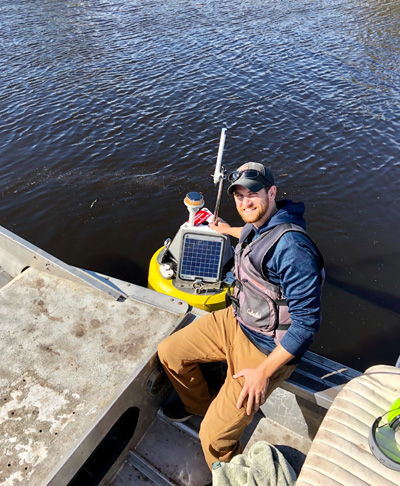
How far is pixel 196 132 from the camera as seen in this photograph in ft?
40.0

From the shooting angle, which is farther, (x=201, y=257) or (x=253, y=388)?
(x=201, y=257)

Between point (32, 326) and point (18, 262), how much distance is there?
1.51 metres

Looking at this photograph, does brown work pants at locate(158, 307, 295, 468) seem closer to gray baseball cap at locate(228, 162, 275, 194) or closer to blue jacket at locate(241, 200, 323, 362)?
blue jacket at locate(241, 200, 323, 362)

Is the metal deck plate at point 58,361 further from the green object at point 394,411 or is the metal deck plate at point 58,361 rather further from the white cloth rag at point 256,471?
the green object at point 394,411

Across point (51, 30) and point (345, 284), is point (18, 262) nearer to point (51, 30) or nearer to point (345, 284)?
point (345, 284)

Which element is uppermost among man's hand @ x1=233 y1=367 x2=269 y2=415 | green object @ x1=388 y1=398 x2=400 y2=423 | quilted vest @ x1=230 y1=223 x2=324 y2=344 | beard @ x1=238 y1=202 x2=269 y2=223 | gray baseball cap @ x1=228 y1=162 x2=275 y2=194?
gray baseball cap @ x1=228 y1=162 x2=275 y2=194

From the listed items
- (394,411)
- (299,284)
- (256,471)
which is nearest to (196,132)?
(299,284)

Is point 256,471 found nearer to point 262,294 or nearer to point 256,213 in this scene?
point 262,294

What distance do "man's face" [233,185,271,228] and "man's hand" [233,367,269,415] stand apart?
1.21m

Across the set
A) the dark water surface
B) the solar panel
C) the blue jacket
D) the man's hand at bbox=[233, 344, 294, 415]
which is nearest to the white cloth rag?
the man's hand at bbox=[233, 344, 294, 415]

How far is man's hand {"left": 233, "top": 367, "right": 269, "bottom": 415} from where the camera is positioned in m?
2.86

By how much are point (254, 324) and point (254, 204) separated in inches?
40.8

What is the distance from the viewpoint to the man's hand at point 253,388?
2857 mm

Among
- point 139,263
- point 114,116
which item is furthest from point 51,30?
point 139,263
